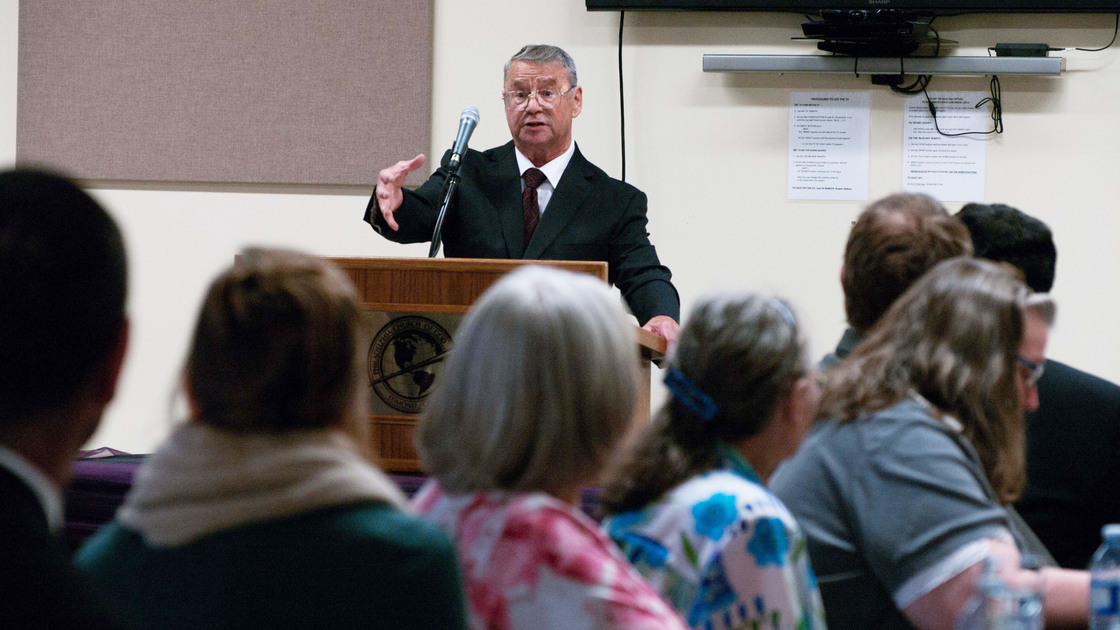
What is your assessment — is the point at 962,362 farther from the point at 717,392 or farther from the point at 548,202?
the point at 548,202

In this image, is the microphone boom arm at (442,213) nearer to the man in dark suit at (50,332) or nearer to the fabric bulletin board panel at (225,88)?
the man in dark suit at (50,332)

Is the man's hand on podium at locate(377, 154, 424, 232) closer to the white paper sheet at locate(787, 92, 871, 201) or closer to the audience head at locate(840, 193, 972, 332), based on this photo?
the audience head at locate(840, 193, 972, 332)

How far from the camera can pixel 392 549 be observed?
0.97 metres

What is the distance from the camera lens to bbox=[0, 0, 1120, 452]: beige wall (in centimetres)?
373

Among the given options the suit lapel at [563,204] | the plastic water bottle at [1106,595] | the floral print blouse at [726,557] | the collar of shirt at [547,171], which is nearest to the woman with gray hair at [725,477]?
the floral print blouse at [726,557]

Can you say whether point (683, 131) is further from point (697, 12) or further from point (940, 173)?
point (940, 173)

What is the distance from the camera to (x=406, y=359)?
6.57 ft

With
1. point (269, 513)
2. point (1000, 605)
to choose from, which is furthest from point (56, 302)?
point (1000, 605)

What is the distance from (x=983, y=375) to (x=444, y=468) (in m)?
0.76

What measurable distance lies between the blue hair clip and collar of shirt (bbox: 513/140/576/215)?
194 cm

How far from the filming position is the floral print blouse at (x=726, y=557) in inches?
47.6

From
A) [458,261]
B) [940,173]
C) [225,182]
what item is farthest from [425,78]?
[458,261]

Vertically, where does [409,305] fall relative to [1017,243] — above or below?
below

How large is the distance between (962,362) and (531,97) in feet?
6.54
